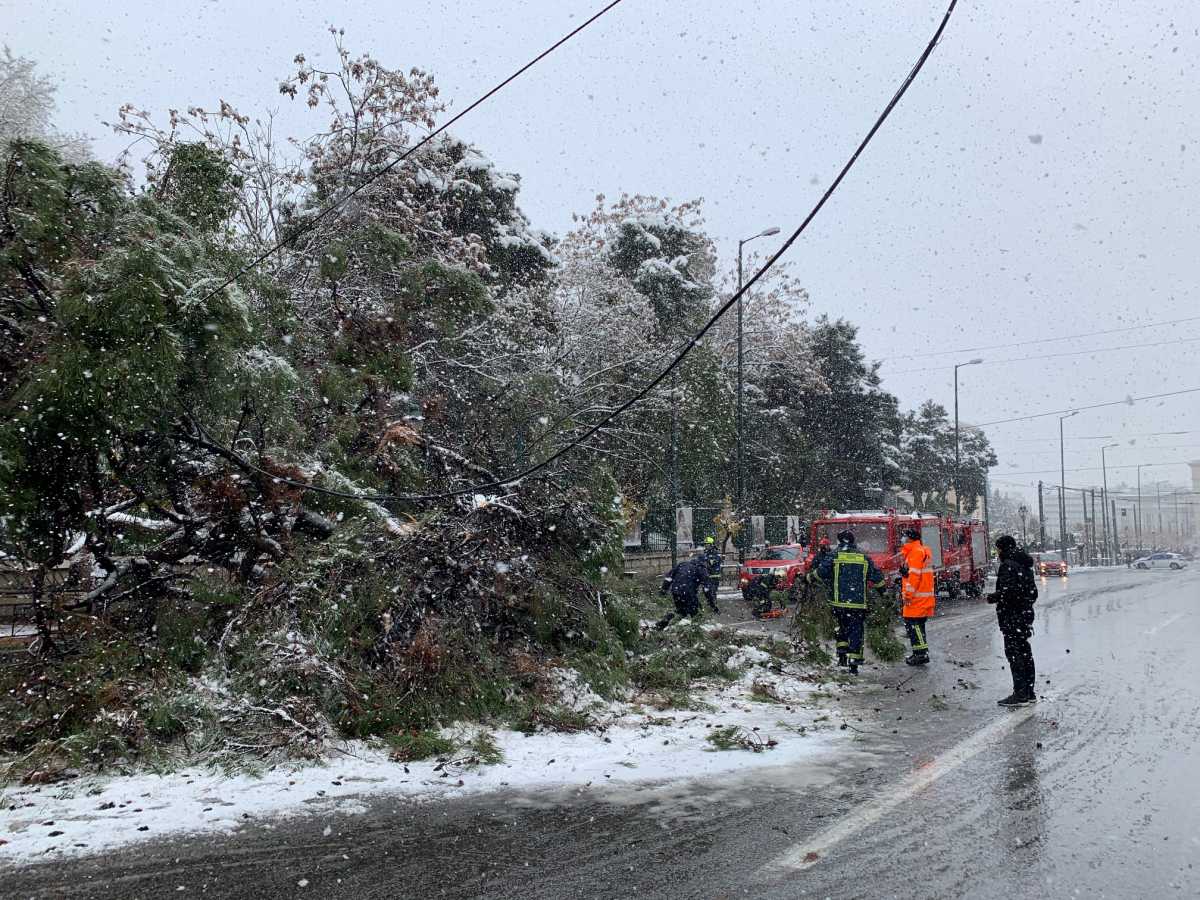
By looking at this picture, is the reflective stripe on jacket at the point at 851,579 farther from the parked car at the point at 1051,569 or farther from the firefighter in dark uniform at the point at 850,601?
the parked car at the point at 1051,569

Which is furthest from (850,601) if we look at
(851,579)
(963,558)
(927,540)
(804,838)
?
(963,558)

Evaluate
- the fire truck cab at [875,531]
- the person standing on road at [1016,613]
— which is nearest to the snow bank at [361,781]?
the person standing on road at [1016,613]

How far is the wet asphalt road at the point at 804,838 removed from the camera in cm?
405

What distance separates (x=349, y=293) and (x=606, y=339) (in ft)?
39.1

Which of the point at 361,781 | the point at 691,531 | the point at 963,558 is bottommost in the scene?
the point at 361,781

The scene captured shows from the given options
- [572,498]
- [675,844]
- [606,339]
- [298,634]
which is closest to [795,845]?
[675,844]

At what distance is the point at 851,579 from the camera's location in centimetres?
1016

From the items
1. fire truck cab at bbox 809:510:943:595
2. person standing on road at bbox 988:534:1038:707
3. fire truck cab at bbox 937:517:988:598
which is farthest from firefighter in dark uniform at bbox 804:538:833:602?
fire truck cab at bbox 937:517:988:598

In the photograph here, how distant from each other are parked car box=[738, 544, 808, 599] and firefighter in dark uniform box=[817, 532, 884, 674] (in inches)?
373

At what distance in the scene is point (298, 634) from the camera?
6.95 meters

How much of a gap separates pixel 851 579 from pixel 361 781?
6.14 metres

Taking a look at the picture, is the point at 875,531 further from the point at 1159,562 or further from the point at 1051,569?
the point at 1159,562

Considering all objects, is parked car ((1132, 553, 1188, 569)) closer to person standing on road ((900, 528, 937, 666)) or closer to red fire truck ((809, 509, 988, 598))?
red fire truck ((809, 509, 988, 598))

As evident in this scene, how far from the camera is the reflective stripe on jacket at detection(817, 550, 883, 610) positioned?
10031mm
